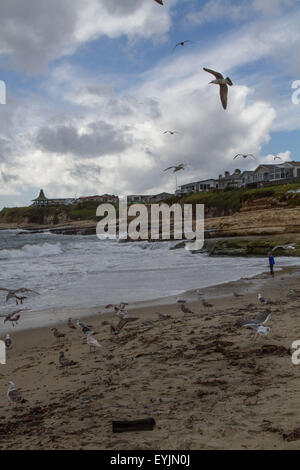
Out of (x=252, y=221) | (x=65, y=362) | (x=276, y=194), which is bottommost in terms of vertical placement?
(x=65, y=362)

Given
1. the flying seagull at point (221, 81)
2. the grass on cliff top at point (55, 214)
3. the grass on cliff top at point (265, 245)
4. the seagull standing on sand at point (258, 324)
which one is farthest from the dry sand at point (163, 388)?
the grass on cliff top at point (55, 214)

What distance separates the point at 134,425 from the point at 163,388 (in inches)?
50.7

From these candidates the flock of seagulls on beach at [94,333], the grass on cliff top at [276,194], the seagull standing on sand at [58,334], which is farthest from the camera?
the grass on cliff top at [276,194]

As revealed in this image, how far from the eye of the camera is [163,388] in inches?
227

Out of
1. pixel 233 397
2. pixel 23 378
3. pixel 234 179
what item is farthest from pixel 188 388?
pixel 234 179

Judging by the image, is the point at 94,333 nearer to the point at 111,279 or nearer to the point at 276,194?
the point at 111,279

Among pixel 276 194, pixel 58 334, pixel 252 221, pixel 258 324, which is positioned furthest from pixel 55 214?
pixel 258 324

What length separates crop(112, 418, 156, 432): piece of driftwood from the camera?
14.7 ft

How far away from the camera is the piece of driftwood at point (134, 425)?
449cm

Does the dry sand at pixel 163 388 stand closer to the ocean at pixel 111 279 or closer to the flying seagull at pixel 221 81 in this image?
the ocean at pixel 111 279

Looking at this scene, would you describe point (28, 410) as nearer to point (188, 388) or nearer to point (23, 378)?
point (23, 378)

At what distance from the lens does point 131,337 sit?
30.5 ft

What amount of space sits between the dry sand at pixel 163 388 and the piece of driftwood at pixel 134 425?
0.29 ft

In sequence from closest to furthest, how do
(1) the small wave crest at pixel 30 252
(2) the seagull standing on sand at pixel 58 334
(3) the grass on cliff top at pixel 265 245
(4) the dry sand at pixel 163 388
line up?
(4) the dry sand at pixel 163 388, (2) the seagull standing on sand at pixel 58 334, (3) the grass on cliff top at pixel 265 245, (1) the small wave crest at pixel 30 252
